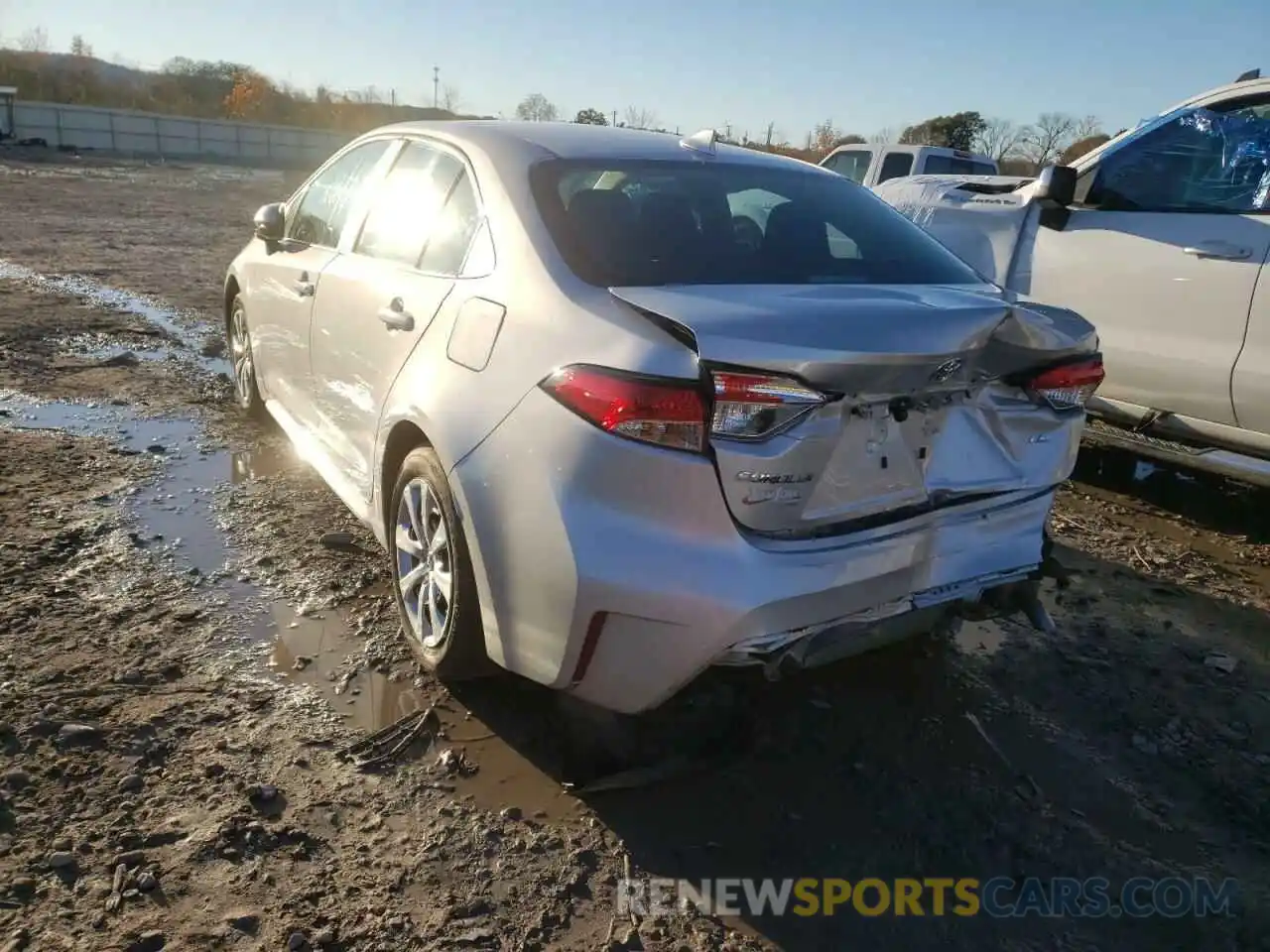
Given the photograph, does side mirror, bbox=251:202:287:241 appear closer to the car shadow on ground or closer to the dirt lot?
the dirt lot

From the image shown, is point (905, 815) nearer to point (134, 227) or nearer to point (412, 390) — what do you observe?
point (412, 390)

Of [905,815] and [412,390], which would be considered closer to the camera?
[905,815]

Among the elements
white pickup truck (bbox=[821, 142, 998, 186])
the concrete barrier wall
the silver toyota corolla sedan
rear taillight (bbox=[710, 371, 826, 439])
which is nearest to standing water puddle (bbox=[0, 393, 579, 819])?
the silver toyota corolla sedan

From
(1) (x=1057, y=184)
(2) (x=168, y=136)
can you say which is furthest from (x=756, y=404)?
(2) (x=168, y=136)

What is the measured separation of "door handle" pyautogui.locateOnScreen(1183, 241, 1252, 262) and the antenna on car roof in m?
2.53

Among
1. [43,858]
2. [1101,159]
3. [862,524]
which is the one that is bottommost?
[43,858]

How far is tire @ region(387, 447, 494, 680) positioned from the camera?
2.78 meters

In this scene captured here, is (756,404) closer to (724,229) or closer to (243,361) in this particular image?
(724,229)

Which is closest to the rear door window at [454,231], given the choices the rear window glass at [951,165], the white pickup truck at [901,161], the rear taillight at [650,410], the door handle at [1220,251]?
the rear taillight at [650,410]

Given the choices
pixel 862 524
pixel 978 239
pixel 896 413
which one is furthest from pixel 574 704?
pixel 978 239

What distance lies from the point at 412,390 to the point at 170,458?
2718 millimetres

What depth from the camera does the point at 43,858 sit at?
2.28m

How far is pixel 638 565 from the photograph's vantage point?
222cm

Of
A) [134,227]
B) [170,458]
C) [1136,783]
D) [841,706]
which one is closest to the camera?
[1136,783]
